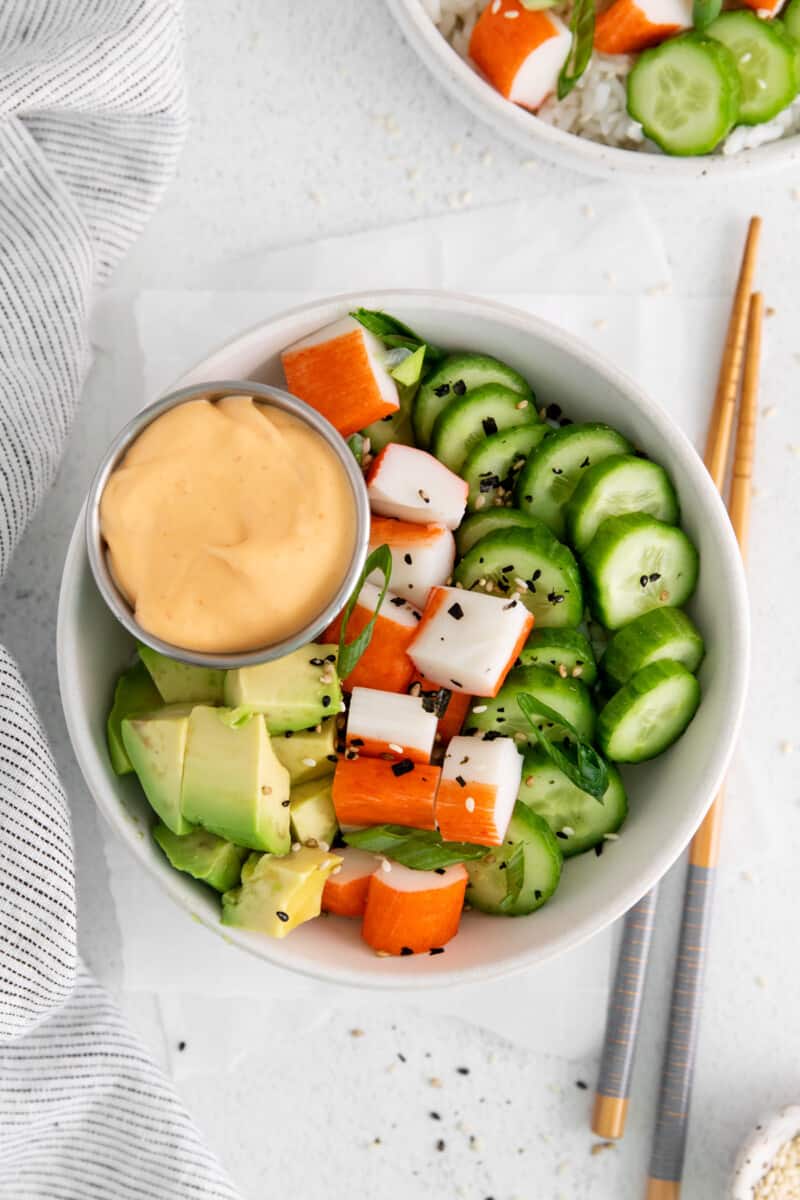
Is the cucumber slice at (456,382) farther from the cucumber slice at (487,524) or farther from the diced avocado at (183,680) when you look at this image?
the diced avocado at (183,680)

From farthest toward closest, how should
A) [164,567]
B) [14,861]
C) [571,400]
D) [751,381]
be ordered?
1. [751,381]
2. [571,400]
3. [14,861]
4. [164,567]

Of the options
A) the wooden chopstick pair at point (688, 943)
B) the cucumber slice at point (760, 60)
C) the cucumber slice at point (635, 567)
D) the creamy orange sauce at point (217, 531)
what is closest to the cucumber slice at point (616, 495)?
the cucumber slice at point (635, 567)

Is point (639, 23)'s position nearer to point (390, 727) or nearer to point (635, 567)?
point (635, 567)

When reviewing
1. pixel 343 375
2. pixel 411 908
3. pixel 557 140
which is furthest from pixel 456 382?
pixel 411 908

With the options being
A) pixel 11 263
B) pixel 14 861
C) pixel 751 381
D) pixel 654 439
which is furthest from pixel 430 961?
pixel 11 263

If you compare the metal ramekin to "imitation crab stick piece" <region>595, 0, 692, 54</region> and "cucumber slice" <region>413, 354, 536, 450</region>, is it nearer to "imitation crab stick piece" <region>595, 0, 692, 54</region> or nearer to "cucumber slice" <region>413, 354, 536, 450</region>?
"cucumber slice" <region>413, 354, 536, 450</region>

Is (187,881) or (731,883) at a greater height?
(187,881)

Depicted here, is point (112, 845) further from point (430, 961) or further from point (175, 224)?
point (175, 224)
